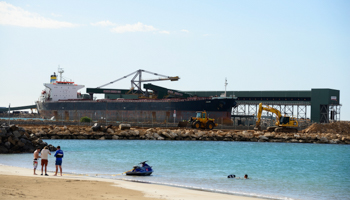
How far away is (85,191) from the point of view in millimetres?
12125

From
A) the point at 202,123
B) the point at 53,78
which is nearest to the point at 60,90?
the point at 53,78

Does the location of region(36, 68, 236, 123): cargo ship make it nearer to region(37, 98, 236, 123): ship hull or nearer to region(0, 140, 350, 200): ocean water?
region(37, 98, 236, 123): ship hull

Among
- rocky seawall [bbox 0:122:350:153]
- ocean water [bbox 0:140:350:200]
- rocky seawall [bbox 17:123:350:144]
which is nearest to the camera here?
ocean water [bbox 0:140:350:200]

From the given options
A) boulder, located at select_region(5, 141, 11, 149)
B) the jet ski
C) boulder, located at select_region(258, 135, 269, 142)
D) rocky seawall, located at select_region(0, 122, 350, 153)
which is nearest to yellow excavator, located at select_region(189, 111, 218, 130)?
rocky seawall, located at select_region(0, 122, 350, 153)

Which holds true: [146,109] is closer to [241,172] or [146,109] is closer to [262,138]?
[262,138]

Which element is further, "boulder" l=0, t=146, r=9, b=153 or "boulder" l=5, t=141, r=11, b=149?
"boulder" l=5, t=141, r=11, b=149

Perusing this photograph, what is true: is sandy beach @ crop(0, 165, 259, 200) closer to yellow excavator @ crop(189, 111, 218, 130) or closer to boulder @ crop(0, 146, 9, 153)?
boulder @ crop(0, 146, 9, 153)

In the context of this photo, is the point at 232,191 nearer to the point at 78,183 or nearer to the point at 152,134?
the point at 78,183

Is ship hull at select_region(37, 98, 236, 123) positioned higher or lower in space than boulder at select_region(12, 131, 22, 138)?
higher

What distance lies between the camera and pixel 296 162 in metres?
27.3

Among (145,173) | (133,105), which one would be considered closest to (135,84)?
(133,105)

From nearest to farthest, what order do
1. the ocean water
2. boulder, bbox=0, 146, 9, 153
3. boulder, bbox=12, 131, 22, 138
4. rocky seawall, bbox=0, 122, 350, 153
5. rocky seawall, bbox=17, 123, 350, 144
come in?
the ocean water
boulder, bbox=0, 146, 9, 153
boulder, bbox=12, 131, 22, 138
rocky seawall, bbox=0, 122, 350, 153
rocky seawall, bbox=17, 123, 350, 144

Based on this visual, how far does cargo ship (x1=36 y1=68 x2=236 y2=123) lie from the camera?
6356cm

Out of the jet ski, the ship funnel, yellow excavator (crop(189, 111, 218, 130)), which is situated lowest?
the jet ski
